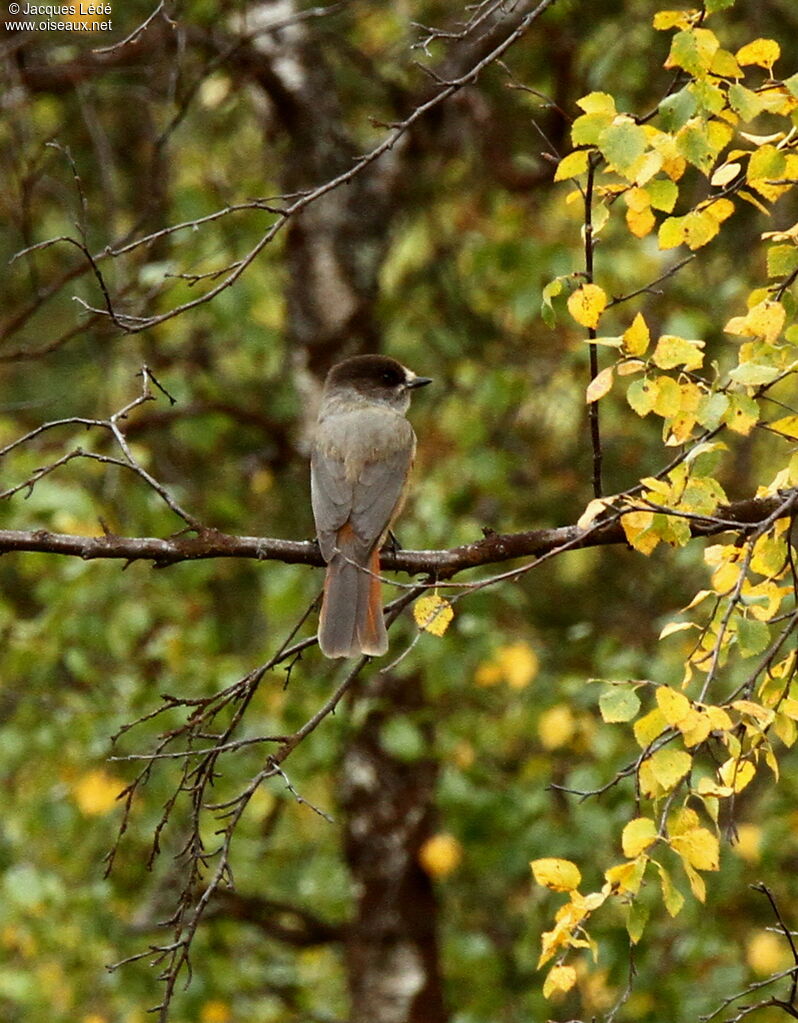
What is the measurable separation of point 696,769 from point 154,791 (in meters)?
2.15

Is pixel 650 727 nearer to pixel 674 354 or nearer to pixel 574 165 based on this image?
pixel 674 354

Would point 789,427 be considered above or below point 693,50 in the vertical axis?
below

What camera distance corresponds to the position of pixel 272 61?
6.58 metres

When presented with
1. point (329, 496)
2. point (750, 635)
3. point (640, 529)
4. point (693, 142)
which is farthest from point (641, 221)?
point (329, 496)

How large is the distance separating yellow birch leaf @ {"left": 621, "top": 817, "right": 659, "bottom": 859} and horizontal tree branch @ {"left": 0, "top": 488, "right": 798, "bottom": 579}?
681mm

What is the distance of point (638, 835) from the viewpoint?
248 cm

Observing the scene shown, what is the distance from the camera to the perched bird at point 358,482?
446 centimetres

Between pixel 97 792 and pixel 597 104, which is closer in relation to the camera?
pixel 597 104

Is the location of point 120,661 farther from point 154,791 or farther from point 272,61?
point 272,61

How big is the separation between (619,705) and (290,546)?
3.83 feet

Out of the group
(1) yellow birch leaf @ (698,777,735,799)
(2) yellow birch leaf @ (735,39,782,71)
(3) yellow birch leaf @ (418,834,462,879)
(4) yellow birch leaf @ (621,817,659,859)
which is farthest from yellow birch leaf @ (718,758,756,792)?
(3) yellow birch leaf @ (418,834,462,879)

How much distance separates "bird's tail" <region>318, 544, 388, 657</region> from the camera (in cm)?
442

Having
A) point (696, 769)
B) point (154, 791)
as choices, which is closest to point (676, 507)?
point (696, 769)

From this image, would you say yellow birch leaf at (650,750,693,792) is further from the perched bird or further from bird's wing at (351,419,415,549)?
bird's wing at (351,419,415,549)
